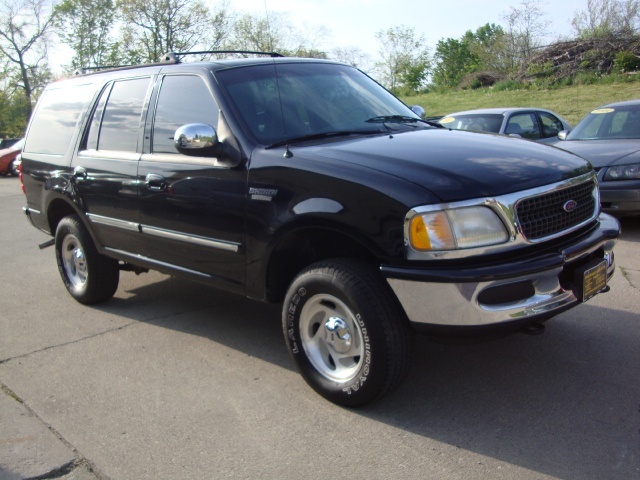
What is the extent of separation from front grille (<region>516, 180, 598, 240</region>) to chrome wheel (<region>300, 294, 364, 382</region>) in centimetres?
99

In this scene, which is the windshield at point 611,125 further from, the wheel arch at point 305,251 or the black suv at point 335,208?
the wheel arch at point 305,251

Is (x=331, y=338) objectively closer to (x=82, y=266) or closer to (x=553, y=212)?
(x=553, y=212)

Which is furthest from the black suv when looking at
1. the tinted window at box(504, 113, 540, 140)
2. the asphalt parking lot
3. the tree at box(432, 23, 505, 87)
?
the tree at box(432, 23, 505, 87)

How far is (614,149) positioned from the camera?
306 inches

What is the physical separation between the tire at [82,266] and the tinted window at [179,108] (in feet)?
4.64

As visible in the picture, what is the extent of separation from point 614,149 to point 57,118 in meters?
6.05

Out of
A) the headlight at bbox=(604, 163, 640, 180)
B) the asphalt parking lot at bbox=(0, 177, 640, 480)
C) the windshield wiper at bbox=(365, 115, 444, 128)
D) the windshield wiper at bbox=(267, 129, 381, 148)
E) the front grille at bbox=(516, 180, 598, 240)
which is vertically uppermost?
the windshield wiper at bbox=(365, 115, 444, 128)

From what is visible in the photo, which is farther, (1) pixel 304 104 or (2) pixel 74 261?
(2) pixel 74 261

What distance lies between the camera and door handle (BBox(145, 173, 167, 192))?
4.44 meters

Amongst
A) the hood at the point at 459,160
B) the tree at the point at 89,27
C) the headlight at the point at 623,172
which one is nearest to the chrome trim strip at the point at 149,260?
the hood at the point at 459,160

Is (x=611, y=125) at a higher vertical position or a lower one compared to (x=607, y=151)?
higher

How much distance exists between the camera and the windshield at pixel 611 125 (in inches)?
333

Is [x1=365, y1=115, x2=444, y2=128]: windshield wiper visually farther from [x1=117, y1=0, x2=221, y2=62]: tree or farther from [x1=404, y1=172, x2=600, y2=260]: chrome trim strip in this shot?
[x1=117, y1=0, x2=221, y2=62]: tree

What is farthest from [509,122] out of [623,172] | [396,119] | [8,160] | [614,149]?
[8,160]
